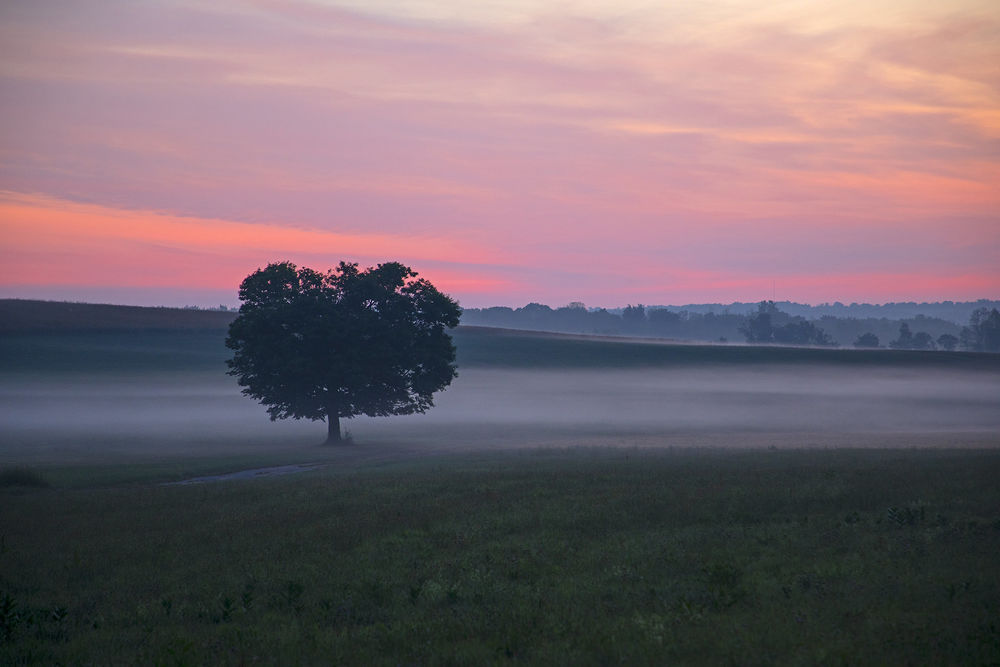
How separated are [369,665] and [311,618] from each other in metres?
2.96

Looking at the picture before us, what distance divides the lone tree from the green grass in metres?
37.0

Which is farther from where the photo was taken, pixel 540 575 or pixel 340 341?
pixel 340 341

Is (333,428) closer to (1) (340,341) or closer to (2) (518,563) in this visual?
(1) (340,341)

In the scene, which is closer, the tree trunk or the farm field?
the farm field

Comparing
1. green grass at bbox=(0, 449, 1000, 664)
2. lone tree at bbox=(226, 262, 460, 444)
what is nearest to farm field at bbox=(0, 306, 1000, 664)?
green grass at bbox=(0, 449, 1000, 664)

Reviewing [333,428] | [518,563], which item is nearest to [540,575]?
[518,563]

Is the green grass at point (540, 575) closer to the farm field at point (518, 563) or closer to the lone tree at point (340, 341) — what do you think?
the farm field at point (518, 563)

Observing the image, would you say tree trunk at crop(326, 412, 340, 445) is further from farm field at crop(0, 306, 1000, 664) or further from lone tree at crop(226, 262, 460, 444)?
farm field at crop(0, 306, 1000, 664)

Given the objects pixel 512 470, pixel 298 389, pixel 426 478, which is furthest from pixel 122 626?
pixel 298 389

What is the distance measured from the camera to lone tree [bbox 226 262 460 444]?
2494 inches

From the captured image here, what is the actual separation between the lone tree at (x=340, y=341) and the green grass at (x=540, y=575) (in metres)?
37.0

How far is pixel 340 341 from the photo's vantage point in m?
64.1

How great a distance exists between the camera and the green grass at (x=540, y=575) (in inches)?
427

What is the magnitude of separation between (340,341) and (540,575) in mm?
51396
